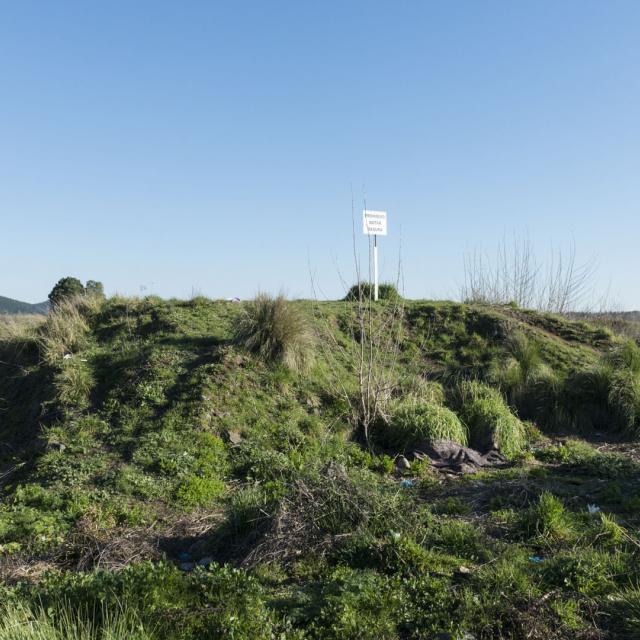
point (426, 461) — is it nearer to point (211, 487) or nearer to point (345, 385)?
point (345, 385)

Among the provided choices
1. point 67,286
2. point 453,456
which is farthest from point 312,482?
point 67,286

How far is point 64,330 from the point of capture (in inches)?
396

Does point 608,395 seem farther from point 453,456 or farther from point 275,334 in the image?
point 275,334

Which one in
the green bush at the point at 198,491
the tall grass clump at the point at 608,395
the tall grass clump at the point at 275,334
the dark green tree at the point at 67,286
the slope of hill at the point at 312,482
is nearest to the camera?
the slope of hill at the point at 312,482

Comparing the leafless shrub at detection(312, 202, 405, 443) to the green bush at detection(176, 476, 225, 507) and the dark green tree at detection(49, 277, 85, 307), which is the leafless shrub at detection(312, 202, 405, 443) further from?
the dark green tree at detection(49, 277, 85, 307)

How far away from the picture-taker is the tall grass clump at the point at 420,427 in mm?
8055

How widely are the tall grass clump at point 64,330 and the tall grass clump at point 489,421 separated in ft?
20.5

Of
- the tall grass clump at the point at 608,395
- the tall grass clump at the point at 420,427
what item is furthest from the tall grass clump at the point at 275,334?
the tall grass clump at the point at 608,395

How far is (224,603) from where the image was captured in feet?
11.8

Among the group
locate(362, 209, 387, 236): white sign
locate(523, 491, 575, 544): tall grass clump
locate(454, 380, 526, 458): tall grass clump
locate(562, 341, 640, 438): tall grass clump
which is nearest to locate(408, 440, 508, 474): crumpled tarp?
locate(454, 380, 526, 458): tall grass clump

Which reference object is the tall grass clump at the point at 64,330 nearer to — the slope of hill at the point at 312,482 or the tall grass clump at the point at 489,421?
the slope of hill at the point at 312,482

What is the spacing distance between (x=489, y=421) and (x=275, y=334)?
3432mm

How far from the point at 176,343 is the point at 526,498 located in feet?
19.4

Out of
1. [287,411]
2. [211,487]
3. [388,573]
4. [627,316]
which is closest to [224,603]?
[388,573]
